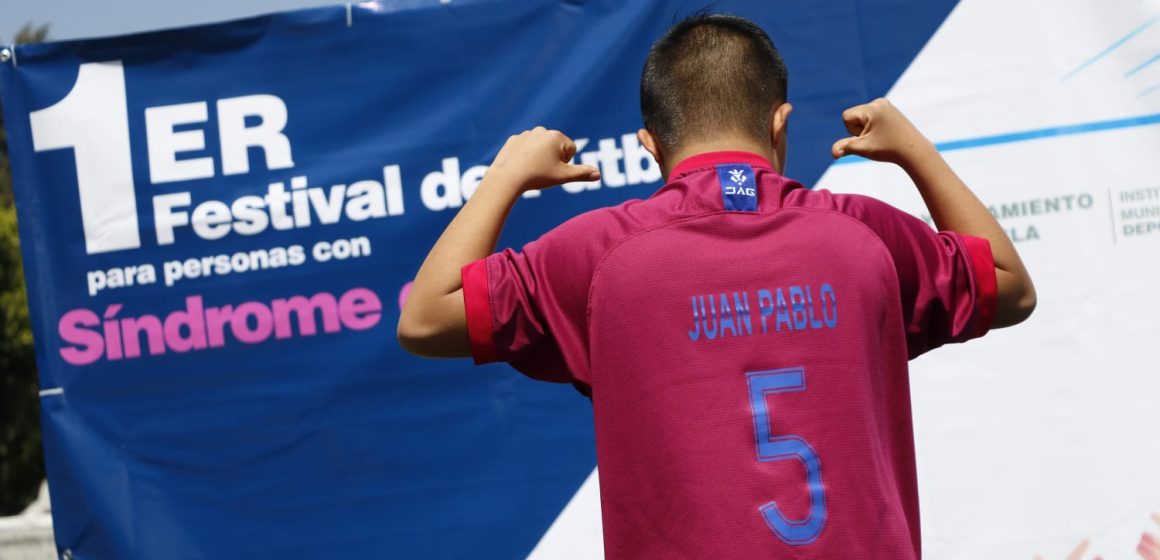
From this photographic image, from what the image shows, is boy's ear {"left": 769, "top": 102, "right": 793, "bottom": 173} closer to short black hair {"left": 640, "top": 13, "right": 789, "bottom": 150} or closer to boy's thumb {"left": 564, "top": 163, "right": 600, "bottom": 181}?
short black hair {"left": 640, "top": 13, "right": 789, "bottom": 150}

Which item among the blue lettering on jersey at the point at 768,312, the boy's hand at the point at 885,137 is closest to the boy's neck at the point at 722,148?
the boy's hand at the point at 885,137

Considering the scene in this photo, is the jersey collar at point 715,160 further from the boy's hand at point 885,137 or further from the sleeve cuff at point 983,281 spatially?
the sleeve cuff at point 983,281

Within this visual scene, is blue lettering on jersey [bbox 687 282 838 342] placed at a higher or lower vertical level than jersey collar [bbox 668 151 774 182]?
lower

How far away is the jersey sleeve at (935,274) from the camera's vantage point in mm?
1484

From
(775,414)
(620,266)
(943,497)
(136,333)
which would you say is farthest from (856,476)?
(136,333)

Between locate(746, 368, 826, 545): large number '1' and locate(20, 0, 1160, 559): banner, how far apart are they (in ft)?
6.93

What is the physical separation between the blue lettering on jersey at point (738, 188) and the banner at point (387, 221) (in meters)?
2.02

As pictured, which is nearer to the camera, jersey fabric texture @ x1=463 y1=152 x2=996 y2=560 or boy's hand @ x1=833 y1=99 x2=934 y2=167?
jersey fabric texture @ x1=463 y1=152 x2=996 y2=560

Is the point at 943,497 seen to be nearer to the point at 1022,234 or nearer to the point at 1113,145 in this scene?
the point at 1022,234

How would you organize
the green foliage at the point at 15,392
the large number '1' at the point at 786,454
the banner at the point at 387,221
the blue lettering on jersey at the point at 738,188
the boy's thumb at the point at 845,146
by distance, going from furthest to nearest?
the green foliage at the point at 15,392 < the banner at the point at 387,221 < the boy's thumb at the point at 845,146 < the blue lettering on jersey at the point at 738,188 < the large number '1' at the point at 786,454

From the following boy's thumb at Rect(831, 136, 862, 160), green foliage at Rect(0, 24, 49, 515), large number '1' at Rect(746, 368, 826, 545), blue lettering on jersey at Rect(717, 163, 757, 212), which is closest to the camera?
large number '1' at Rect(746, 368, 826, 545)

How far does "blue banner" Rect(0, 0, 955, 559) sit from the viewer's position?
3492mm

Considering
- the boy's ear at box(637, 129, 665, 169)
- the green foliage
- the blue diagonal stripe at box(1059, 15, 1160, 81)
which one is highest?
the blue diagonal stripe at box(1059, 15, 1160, 81)

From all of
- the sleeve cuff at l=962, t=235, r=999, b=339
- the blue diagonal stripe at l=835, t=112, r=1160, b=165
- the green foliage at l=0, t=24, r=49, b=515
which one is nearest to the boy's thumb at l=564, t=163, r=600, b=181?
the sleeve cuff at l=962, t=235, r=999, b=339
